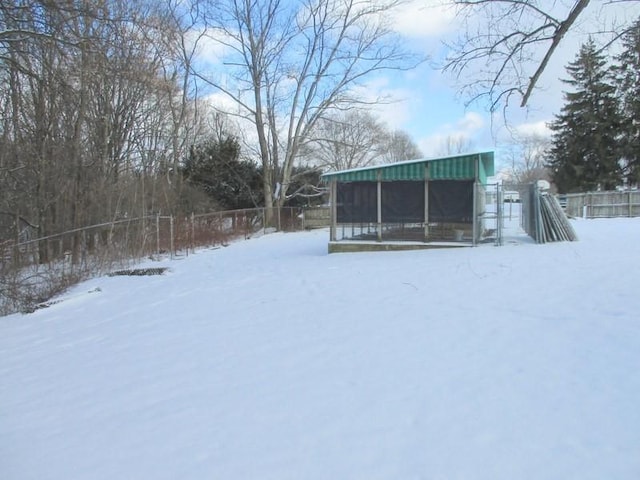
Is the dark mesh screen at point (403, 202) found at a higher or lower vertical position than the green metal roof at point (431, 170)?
lower

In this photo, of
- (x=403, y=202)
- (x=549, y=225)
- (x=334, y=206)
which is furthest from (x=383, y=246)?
(x=549, y=225)

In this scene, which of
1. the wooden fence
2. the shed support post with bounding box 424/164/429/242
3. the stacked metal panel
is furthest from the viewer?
the wooden fence

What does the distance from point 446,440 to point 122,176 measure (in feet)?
58.9

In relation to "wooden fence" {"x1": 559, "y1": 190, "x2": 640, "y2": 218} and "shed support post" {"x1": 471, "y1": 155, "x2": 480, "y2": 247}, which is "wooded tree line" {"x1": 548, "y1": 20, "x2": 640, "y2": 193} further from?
"shed support post" {"x1": 471, "y1": 155, "x2": 480, "y2": 247}

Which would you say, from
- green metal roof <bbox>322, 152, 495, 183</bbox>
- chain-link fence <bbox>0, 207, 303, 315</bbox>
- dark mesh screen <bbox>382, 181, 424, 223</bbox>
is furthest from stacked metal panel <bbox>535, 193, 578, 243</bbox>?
chain-link fence <bbox>0, 207, 303, 315</bbox>

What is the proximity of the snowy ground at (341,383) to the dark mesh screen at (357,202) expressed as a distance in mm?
4905

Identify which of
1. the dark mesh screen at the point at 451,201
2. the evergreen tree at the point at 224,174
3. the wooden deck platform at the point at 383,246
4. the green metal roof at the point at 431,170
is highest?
the evergreen tree at the point at 224,174

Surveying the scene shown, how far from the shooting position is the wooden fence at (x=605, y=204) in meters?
24.9

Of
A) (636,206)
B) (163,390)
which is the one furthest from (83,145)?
(636,206)

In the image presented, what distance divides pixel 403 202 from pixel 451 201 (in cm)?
122

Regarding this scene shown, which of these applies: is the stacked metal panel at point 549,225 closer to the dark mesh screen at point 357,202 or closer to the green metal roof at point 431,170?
the green metal roof at point 431,170

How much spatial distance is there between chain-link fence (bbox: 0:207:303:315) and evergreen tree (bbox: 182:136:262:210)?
788 centimetres

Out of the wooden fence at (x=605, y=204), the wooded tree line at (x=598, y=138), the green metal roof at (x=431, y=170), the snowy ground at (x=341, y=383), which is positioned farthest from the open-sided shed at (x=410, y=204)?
the wooded tree line at (x=598, y=138)

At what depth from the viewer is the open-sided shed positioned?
39.3 ft
